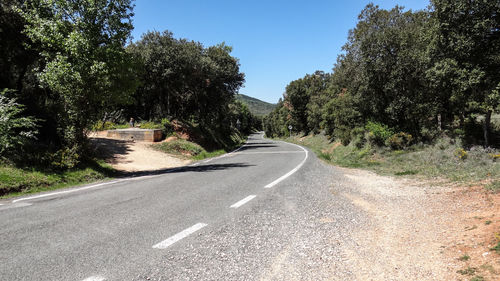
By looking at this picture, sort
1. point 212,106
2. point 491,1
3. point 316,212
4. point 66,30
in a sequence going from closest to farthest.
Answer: point 316,212, point 66,30, point 491,1, point 212,106

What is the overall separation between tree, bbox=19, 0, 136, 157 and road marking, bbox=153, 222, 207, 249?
7953mm

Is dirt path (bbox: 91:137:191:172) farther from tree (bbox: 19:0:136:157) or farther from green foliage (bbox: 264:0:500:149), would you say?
green foliage (bbox: 264:0:500:149)

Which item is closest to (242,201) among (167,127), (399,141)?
(399,141)

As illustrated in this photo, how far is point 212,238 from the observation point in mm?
3869

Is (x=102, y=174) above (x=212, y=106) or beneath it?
beneath

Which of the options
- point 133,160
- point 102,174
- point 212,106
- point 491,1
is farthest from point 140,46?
point 491,1

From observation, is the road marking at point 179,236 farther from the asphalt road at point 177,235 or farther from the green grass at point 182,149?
the green grass at point 182,149

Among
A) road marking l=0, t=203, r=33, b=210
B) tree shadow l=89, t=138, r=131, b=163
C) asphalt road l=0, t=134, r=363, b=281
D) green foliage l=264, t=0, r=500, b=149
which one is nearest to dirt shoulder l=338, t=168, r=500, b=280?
asphalt road l=0, t=134, r=363, b=281

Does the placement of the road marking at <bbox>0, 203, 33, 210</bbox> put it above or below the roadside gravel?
below

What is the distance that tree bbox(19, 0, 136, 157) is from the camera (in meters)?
9.70

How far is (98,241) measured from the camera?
3.70 metres

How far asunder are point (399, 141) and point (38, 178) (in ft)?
54.6

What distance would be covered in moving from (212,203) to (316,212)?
2.12 metres

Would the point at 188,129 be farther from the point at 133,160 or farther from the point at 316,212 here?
the point at 316,212
